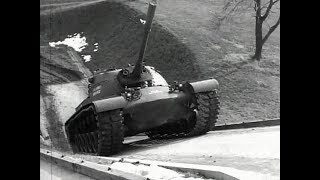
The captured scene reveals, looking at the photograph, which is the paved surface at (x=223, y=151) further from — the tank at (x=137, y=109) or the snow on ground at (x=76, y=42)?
Answer: the snow on ground at (x=76, y=42)

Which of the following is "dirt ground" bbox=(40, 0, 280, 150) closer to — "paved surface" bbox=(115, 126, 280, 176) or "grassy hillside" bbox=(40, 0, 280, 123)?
"grassy hillside" bbox=(40, 0, 280, 123)

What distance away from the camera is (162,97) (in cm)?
1125

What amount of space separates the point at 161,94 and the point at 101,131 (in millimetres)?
1918

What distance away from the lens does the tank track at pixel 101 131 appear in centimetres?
1027

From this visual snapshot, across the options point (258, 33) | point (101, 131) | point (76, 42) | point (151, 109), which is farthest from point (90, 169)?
point (76, 42)

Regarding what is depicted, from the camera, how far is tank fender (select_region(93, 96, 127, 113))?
10141 mm

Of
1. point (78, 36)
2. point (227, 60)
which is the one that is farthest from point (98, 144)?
point (78, 36)

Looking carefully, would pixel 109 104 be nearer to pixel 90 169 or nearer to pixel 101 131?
pixel 101 131

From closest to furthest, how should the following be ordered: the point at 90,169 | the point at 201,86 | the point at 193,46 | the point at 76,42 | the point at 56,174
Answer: the point at 90,169
the point at 56,174
the point at 201,86
the point at 193,46
the point at 76,42

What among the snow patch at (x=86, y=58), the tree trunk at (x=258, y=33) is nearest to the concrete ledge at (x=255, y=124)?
the tree trunk at (x=258, y=33)

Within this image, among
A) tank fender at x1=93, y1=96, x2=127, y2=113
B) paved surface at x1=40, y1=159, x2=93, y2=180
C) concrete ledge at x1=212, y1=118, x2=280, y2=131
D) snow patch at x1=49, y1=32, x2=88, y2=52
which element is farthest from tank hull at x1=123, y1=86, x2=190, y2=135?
snow patch at x1=49, y1=32, x2=88, y2=52

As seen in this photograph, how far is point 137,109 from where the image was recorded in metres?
10.9
